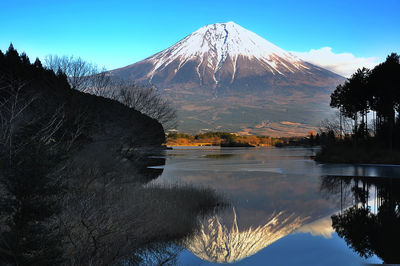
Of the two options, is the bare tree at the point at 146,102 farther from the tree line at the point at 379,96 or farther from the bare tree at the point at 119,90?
the tree line at the point at 379,96

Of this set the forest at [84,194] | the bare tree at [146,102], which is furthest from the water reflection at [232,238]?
the bare tree at [146,102]

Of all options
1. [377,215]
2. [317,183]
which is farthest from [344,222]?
[317,183]

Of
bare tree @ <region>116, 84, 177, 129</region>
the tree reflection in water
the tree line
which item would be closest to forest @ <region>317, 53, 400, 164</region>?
the tree line

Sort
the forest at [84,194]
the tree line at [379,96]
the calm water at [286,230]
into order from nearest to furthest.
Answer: the forest at [84,194] → the calm water at [286,230] → the tree line at [379,96]

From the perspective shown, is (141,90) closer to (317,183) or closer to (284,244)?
(317,183)

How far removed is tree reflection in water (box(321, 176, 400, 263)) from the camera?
9.51m

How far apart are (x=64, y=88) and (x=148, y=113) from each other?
565 centimetres

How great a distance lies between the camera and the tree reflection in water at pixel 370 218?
9.51 m

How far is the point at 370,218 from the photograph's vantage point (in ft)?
44.2

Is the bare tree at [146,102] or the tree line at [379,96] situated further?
the tree line at [379,96]

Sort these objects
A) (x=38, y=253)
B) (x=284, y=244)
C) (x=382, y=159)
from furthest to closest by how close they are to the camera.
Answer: (x=382, y=159) < (x=284, y=244) < (x=38, y=253)

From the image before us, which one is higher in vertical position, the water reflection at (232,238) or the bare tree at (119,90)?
the bare tree at (119,90)

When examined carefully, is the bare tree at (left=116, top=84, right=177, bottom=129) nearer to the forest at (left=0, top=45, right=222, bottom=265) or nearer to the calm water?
the forest at (left=0, top=45, right=222, bottom=265)

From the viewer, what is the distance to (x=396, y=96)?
132ft
